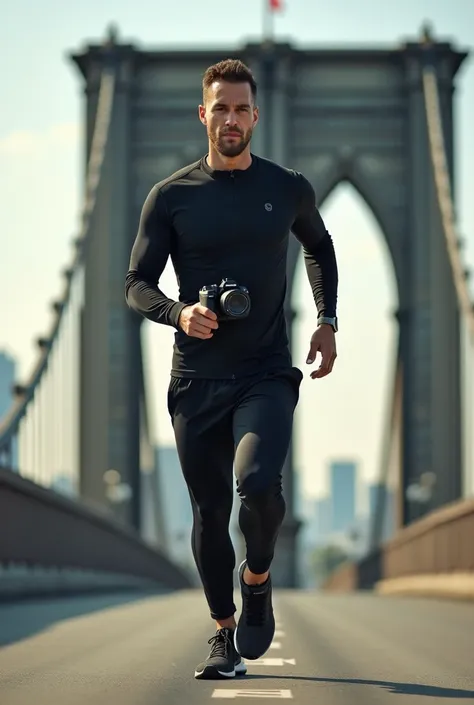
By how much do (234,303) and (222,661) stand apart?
50.0 inches

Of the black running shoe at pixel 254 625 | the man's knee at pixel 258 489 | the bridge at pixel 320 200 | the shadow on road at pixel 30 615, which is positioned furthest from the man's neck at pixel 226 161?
the bridge at pixel 320 200

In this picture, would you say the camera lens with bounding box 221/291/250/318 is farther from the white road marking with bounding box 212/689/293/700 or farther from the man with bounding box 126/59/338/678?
the white road marking with bounding box 212/689/293/700

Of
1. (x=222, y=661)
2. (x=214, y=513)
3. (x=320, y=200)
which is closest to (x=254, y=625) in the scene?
(x=222, y=661)

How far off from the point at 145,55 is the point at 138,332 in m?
7.57

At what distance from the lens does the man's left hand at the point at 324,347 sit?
21.9 feet

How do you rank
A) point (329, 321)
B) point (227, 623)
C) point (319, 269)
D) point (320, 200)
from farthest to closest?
point (320, 200) → point (319, 269) → point (329, 321) → point (227, 623)

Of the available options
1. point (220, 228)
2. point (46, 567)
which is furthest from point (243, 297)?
point (46, 567)

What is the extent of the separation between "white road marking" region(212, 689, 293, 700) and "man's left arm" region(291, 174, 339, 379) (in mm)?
1247

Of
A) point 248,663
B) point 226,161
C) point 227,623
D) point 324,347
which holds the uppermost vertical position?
point 226,161

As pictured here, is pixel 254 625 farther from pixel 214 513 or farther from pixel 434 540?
pixel 434 540

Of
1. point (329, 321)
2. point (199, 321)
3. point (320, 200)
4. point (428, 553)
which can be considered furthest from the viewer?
point (320, 200)

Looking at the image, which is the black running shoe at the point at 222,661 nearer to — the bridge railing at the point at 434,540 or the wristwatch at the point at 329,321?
the wristwatch at the point at 329,321

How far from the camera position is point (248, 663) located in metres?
7.24

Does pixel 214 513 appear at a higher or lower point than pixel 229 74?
lower
